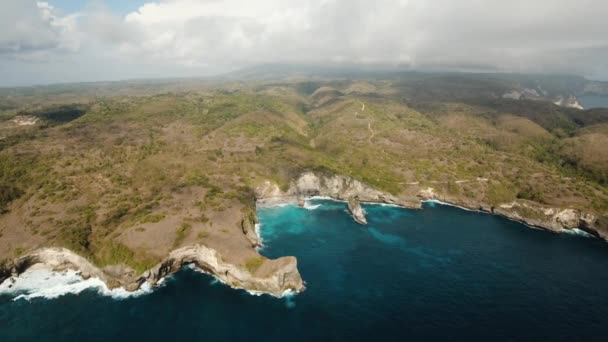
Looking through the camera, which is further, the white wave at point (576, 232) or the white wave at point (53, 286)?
the white wave at point (576, 232)

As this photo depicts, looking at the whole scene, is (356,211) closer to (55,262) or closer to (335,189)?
(335,189)

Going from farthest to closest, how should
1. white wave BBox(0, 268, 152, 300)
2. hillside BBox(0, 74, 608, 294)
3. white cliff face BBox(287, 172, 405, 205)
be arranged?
white cliff face BBox(287, 172, 405, 205)
hillside BBox(0, 74, 608, 294)
white wave BBox(0, 268, 152, 300)

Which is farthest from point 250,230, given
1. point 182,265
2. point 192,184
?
point 192,184

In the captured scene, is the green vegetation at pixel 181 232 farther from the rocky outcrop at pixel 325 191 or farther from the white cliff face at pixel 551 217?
the white cliff face at pixel 551 217

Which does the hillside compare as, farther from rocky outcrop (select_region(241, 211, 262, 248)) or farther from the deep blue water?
the deep blue water

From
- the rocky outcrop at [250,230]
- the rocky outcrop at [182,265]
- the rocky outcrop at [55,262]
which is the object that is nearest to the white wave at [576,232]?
the rocky outcrop at [182,265]

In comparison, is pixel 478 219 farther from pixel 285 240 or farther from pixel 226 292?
pixel 226 292

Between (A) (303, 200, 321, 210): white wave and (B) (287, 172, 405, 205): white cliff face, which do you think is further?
(B) (287, 172, 405, 205): white cliff face

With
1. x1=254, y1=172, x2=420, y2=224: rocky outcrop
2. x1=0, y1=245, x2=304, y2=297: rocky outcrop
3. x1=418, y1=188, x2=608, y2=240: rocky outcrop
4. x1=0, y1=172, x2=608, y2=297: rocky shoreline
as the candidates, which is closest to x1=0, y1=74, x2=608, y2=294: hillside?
x1=418, y1=188, x2=608, y2=240: rocky outcrop

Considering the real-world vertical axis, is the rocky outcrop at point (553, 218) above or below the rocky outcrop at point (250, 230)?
below
